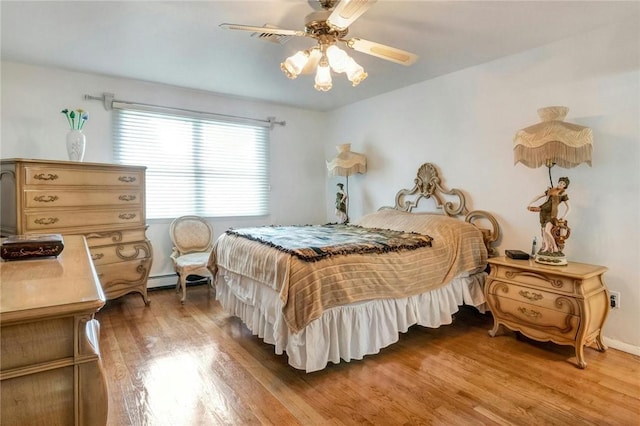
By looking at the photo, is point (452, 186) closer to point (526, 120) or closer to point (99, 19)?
point (526, 120)

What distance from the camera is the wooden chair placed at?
3.74 metres

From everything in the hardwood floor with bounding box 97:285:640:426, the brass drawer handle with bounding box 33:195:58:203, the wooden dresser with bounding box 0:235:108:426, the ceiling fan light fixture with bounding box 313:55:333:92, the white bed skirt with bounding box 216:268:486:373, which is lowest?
the hardwood floor with bounding box 97:285:640:426

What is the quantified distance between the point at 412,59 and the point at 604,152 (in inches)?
65.2

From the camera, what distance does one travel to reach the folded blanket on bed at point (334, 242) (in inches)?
88.4

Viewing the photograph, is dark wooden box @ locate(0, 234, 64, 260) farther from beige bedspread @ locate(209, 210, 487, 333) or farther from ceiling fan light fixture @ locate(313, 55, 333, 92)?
ceiling fan light fixture @ locate(313, 55, 333, 92)

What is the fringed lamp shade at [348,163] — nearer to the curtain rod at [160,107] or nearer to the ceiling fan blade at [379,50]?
the curtain rod at [160,107]

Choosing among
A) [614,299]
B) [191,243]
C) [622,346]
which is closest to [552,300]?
[614,299]

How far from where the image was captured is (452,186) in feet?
11.8

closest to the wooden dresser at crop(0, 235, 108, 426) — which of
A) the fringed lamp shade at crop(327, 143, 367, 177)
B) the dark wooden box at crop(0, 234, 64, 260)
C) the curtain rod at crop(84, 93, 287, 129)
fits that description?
the dark wooden box at crop(0, 234, 64, 260)

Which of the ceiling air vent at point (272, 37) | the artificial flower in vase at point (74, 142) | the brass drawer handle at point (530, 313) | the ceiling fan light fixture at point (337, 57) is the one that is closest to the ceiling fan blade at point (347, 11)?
the ceiling fan light fixture at point (337, 57)

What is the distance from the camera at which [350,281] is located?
2.21 metres

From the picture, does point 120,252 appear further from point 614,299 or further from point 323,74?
point 614,299

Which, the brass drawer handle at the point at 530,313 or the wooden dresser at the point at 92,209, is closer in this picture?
the brass drawer handle at the point at 530,313

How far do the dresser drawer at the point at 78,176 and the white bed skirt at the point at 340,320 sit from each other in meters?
1.43
